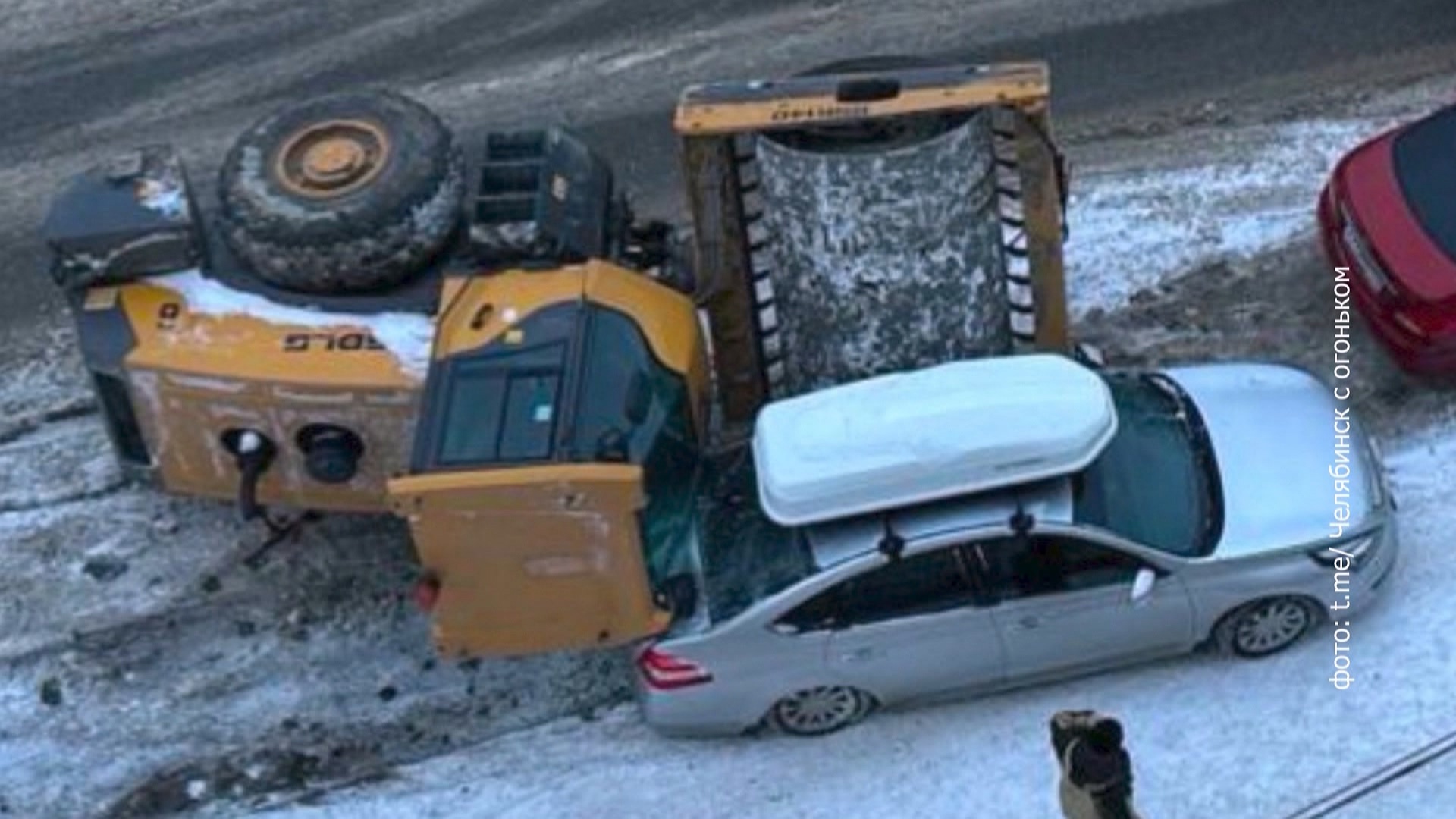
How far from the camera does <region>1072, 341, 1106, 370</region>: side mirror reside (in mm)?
10547

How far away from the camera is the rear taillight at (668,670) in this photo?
9.27m

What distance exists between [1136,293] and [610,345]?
3.44m

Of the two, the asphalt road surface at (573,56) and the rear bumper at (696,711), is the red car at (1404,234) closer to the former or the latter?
the asphalt road surface at (573,56)

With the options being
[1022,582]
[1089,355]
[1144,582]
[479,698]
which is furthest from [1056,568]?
[479,698]

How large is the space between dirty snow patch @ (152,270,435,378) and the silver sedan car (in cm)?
156

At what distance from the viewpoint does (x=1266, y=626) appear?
948 cm

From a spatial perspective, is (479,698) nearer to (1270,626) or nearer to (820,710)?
(820,710)

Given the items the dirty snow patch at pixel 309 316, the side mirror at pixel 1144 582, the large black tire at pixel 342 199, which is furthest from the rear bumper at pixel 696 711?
the large black tire at pixel 342 199

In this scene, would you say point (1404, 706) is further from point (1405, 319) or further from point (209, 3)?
point (209, 3)

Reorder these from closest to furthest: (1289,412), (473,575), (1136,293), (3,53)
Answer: (473,575)
(1289,412)
(1136,293)
(3,53)

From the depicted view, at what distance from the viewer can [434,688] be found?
33.3 ft

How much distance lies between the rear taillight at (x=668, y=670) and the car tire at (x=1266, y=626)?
2.26 meters

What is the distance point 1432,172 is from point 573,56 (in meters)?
5.81

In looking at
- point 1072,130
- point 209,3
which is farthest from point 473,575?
point 209,3
